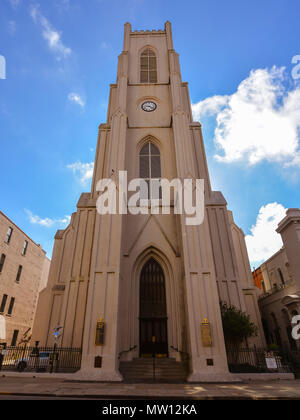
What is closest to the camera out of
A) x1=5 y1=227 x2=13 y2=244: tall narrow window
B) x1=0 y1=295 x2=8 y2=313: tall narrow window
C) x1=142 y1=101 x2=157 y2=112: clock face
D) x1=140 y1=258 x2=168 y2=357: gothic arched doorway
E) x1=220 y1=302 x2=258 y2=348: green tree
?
x1=220 y1=302 x2=258 y2=348: green tree

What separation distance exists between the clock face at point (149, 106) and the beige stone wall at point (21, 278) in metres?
18.3

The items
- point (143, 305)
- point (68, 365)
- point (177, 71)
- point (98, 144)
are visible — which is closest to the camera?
point (68, 365)

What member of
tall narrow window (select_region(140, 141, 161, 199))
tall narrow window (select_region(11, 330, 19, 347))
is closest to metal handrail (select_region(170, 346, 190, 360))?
tall narrow window (select_region(140, 141, 161, 199))

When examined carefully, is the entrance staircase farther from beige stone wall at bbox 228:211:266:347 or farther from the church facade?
beige stone wall at bbox 228:211:266:347

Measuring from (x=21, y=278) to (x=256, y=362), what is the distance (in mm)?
26405

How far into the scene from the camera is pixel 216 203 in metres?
17.8

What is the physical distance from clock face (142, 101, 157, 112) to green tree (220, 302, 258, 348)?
17.8 m

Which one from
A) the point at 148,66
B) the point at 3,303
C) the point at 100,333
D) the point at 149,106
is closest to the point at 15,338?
the point at 3,303

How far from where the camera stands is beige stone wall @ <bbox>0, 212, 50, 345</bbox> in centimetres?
2619

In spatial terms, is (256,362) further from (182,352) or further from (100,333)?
(100,333)
